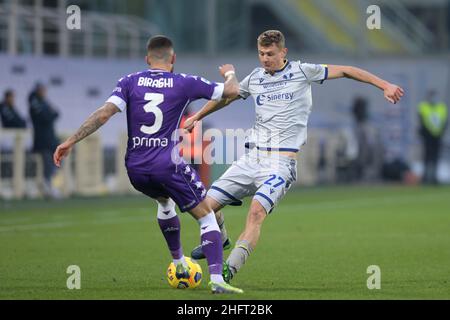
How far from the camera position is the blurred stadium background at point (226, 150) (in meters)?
12.3

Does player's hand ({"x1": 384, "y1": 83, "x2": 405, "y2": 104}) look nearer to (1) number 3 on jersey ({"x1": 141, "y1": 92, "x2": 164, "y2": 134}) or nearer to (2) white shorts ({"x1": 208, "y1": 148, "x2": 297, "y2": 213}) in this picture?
(2) white shorts ({"x1": 208, "y1": 148, "x2": 297, "y2": 213})

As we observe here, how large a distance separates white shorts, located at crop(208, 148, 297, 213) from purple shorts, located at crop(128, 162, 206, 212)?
3.20ft

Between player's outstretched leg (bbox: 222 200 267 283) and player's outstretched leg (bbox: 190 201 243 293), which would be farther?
player's outstretched leg (bbox: 222 200 267 283)

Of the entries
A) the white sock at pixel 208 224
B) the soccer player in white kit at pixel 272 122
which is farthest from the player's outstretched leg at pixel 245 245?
the white sock at pixel 208 224

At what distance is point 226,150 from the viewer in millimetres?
23766

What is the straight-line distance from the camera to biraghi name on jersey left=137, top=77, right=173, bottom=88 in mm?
9172

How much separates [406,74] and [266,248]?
20004mm

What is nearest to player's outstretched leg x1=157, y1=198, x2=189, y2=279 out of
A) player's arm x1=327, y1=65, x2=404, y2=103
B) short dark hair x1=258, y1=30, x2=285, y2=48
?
short dark hair x1=258, y1=30, x2=285, y2=48

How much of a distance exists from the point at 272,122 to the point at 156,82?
5.02 feet

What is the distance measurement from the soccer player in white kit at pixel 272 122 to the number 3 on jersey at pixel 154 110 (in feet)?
3.14

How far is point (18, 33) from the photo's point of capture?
26188mm

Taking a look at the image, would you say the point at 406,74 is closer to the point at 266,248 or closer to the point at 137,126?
the point at 266,248

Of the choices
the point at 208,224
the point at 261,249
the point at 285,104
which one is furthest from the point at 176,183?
the point at 261,249
